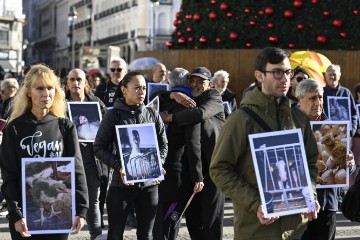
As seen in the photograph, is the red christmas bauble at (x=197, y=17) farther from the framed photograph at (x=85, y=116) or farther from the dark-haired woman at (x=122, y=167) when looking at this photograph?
the dark-haired woman at (x=122, y=167)

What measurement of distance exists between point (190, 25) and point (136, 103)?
1417 cm

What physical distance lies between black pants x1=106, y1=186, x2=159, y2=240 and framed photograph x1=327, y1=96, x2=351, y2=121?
12.5 feet

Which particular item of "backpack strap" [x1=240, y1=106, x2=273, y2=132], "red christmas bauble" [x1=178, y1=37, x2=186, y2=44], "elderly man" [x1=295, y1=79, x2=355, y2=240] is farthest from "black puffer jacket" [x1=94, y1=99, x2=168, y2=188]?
"red christmas bauble" [x1=178, y1=37, x2=186, y2=44]

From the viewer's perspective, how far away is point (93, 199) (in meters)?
9.10

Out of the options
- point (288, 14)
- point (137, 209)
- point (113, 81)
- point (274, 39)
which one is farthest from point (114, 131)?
point (274, 39)

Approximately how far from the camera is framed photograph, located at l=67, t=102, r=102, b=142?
29.5 ft

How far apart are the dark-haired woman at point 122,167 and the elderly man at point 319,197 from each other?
1.30 meters

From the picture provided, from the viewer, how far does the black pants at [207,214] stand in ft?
26.0

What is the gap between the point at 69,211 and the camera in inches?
225

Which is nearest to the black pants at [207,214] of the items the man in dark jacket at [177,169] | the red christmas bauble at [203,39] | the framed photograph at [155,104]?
the man in dark jacket at [177,169]

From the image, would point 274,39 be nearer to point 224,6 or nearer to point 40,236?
point 224,6

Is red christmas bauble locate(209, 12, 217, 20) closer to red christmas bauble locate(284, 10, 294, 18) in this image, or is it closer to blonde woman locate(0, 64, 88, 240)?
red christmas bauble locate(284, 10, 294, 18)

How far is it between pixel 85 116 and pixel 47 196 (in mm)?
3379

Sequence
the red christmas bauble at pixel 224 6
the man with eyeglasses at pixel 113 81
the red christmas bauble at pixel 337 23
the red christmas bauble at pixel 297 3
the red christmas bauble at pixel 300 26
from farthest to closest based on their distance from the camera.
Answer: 1. the red christmas bauble at pixel 224 6
2. the red christmas bauble at pixel 300 26
3. the red christmas bauble at pixel 297 3
4. the red christmas bauble at pixel 337 23
5. the man with eyeglasses at pixel 113 81
